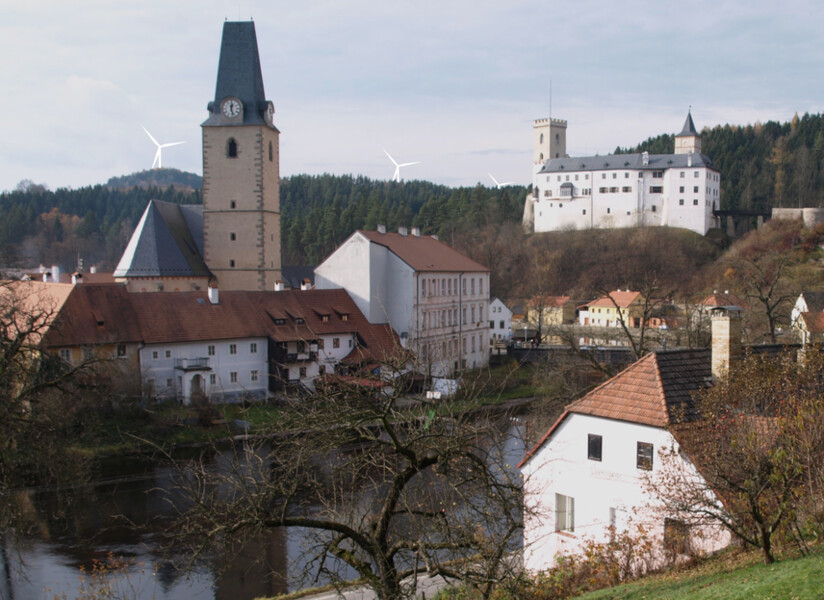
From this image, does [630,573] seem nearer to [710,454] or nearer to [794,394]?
[710,454]

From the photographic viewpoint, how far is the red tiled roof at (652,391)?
15188 millimetres

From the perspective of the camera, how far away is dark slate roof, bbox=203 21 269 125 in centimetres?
4622

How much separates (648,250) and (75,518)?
254 ft

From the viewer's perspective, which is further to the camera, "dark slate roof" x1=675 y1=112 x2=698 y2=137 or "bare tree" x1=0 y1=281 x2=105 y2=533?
"dark slate roof" x1=675 y1=112 x2=698 y2=137

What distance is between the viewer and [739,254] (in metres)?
87.0

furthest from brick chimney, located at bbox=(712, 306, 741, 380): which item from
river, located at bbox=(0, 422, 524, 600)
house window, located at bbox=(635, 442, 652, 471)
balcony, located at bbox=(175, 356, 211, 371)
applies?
balcony, located at bbox=(175, 356, 211, 371)

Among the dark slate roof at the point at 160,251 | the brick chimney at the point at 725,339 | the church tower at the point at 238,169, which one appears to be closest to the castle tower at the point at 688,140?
the church tower at the point at 238,169

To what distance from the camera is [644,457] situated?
15.2 metres

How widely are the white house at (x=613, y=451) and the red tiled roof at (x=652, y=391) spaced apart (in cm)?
2

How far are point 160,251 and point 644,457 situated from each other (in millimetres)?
36592

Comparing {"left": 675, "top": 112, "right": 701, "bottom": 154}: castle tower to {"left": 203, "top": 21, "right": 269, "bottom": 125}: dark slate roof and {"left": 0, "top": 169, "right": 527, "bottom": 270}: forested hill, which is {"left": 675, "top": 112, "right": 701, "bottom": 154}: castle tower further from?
{"left": 203, "top": 21, "right": 269, "bottom": 125}: dark slate roof

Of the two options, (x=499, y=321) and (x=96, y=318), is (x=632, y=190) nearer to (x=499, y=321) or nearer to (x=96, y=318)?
(x=499, y=321)

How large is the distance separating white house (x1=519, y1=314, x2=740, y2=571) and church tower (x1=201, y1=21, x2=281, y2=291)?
3291 cm

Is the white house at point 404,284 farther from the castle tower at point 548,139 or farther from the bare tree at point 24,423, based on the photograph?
the castle tower at point 548,139
